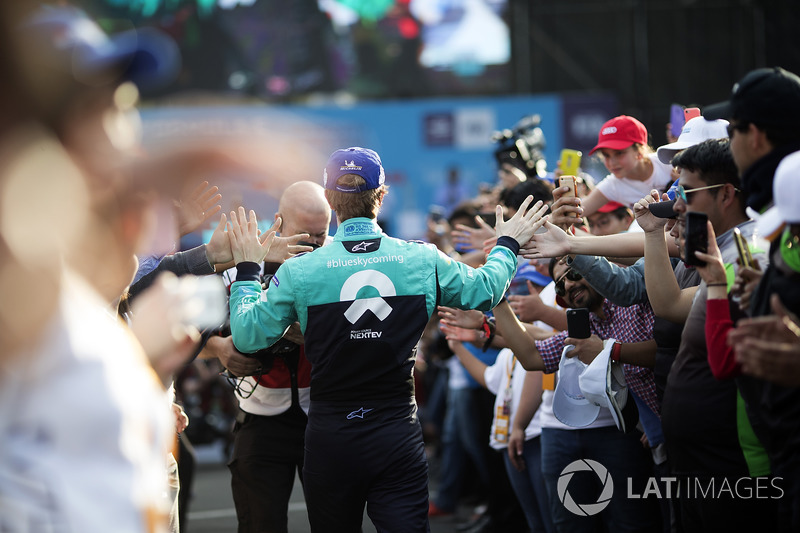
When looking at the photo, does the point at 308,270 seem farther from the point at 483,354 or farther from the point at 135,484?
the point at 483,354

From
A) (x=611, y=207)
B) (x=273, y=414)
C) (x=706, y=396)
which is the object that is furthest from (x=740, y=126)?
(x=273, y=414)

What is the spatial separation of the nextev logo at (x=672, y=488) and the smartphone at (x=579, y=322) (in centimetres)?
69

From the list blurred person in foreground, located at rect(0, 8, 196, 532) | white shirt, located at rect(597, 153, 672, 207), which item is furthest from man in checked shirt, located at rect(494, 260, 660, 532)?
blurred person in foreground, located at rect(0, 8, 196, 532)

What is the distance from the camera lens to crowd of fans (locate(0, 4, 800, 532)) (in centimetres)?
148

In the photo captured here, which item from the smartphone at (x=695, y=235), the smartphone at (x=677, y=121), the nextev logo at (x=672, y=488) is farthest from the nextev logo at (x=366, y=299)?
the smartphone at (x=677, y=121)

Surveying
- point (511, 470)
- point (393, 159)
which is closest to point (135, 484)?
point (511, 470)

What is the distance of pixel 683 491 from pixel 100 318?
2.41 metres

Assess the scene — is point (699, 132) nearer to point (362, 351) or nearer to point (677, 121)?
point (677, 121)

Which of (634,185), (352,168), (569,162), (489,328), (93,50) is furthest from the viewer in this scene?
(634,185)

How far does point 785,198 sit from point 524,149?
3823 mm

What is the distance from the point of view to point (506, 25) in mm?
18031

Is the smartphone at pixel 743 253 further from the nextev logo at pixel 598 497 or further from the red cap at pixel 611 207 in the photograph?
the red cap at pixel 611 207

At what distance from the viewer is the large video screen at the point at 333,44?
16594mm

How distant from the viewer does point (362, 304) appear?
351 centimetres
